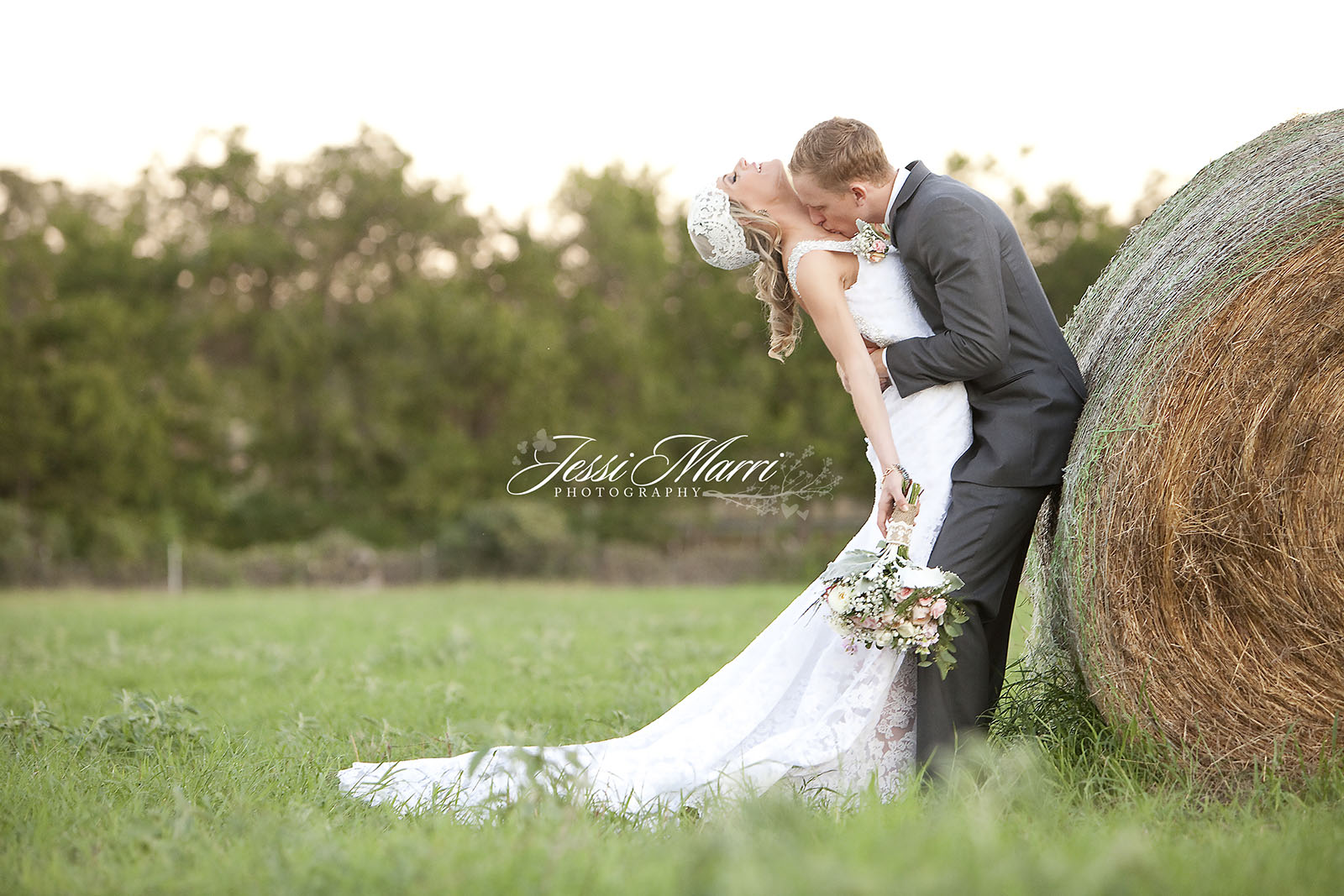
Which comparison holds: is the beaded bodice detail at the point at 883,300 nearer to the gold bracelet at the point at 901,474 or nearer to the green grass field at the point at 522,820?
the gold bracelet at the point at 901,474

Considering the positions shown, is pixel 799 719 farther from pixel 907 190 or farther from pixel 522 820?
pixel 907 190

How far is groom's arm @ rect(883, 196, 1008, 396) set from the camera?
3.71m

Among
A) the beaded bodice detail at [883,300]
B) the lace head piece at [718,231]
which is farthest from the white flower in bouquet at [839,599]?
the lace head piece at [718,231]

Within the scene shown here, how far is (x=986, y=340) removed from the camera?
3703mm

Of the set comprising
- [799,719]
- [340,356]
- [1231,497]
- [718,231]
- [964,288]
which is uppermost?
[340,356]

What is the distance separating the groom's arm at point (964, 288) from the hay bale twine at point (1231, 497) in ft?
1.41

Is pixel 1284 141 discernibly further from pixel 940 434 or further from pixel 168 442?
pixel 168 442

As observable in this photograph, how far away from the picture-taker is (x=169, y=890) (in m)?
2.56

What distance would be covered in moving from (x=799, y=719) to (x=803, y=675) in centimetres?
22

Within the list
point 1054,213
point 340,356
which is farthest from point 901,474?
point 1054,213

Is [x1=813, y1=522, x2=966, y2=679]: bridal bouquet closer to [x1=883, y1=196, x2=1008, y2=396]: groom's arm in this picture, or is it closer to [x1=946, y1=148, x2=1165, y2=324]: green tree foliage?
[x1=883, y1=196, x2=1008, y2=396]: groom's arm

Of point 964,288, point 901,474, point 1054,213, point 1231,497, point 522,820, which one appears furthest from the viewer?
point 1054,213

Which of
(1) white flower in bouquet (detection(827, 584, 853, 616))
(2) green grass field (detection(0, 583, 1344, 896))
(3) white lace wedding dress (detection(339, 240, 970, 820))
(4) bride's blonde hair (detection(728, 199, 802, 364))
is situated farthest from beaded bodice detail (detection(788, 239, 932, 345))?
(2) green grass field (detection(0, 583, 1344, 896))

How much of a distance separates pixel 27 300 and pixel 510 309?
12731mm
